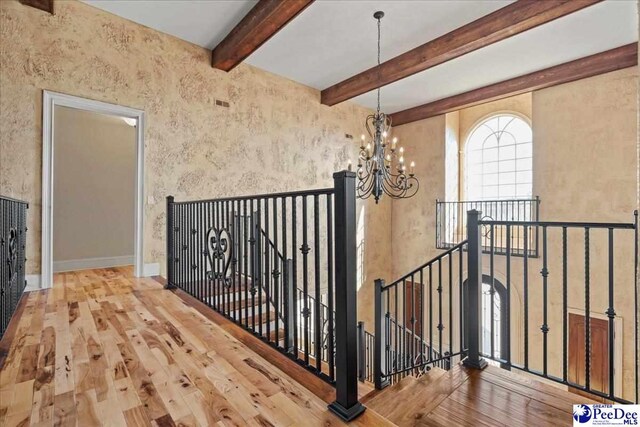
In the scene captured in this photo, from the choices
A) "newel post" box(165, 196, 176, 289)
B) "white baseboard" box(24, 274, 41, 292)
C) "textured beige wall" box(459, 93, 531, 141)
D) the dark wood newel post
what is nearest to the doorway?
"textured beige wall" box(459, 93, 531, 141)

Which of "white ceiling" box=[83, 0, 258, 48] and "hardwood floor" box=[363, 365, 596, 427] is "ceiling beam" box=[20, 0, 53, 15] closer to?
"white ceiling" box=[83, 0, 258, 48]

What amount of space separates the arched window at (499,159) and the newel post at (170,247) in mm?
5962

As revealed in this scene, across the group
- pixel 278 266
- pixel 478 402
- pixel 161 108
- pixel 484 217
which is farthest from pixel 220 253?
pixel 484 217

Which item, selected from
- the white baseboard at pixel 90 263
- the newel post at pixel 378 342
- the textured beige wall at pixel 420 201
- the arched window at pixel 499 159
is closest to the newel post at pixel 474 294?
the newel post at pixel 378 342

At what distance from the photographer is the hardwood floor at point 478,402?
1493 millimetres

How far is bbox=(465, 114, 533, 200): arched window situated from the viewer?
5957mm

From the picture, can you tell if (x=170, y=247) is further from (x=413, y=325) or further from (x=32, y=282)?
(x=413, y=325)

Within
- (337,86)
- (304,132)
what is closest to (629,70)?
(337,86)

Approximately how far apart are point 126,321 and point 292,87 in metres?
4.52

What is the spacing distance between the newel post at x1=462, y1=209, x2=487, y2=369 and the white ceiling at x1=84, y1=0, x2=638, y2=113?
109 inches

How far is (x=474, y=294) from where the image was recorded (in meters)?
2.05

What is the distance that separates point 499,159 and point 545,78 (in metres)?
1.82

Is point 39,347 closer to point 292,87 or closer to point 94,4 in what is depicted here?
point 94,4

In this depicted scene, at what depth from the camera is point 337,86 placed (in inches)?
219
